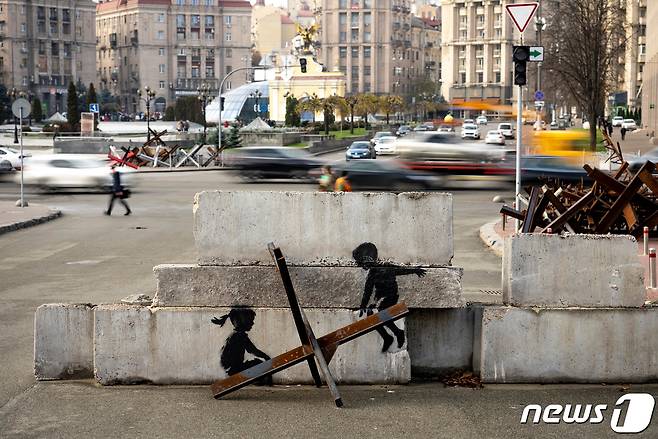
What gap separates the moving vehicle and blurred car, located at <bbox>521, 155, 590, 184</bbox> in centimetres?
920

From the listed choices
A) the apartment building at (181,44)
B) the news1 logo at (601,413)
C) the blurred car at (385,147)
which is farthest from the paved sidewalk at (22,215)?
the apartment building at (181,44)

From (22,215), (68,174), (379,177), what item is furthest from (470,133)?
(22,215)

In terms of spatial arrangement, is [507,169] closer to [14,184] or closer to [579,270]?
[14,184]

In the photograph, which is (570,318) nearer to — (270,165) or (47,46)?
(270,165)

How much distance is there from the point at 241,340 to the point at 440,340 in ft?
5.21

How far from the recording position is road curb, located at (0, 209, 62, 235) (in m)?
23.6

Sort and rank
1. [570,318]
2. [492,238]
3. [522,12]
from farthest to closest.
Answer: [492,238], [522,12], [570,318]

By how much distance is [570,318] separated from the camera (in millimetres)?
8609

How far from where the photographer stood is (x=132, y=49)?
195750mm

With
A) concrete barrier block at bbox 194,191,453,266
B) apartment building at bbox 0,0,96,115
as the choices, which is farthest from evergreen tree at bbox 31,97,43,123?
concrete barrier block at bbox 194,191,453,266

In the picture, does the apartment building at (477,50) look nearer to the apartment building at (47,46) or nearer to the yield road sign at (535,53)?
the apartment building at (47,46)

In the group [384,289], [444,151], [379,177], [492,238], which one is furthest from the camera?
[444,151]

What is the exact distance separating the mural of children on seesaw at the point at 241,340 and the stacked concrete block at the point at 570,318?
1781mm

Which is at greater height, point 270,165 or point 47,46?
point 47,46
